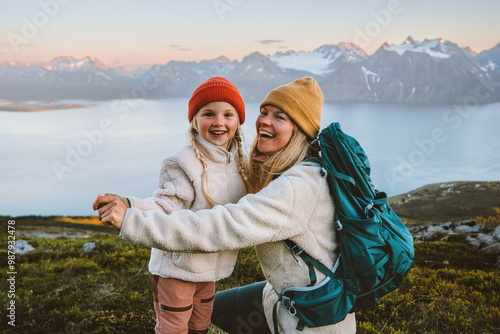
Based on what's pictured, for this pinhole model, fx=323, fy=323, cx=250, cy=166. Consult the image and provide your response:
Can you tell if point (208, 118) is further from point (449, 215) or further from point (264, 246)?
point (449, 215)

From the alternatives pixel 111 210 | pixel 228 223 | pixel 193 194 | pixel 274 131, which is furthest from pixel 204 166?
pixel 111 210

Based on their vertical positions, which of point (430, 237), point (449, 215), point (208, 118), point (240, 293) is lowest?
point (449, 215)

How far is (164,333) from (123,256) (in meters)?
6.48

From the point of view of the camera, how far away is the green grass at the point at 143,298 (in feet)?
17.1

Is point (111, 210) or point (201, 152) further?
point (201, 152)

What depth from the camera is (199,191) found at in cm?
332

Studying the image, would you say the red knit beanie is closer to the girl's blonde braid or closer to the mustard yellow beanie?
the girl's blonde braid

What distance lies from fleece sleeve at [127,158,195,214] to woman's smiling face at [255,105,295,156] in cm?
85

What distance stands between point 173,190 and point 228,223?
1.01m

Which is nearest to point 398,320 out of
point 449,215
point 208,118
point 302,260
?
point 302,260

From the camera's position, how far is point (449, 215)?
34250mm

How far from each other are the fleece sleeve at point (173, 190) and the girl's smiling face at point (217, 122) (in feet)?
1.63

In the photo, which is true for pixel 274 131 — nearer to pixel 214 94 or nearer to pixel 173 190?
pixel 214 94

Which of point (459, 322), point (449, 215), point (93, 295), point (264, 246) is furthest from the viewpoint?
A: point (449, 215)
